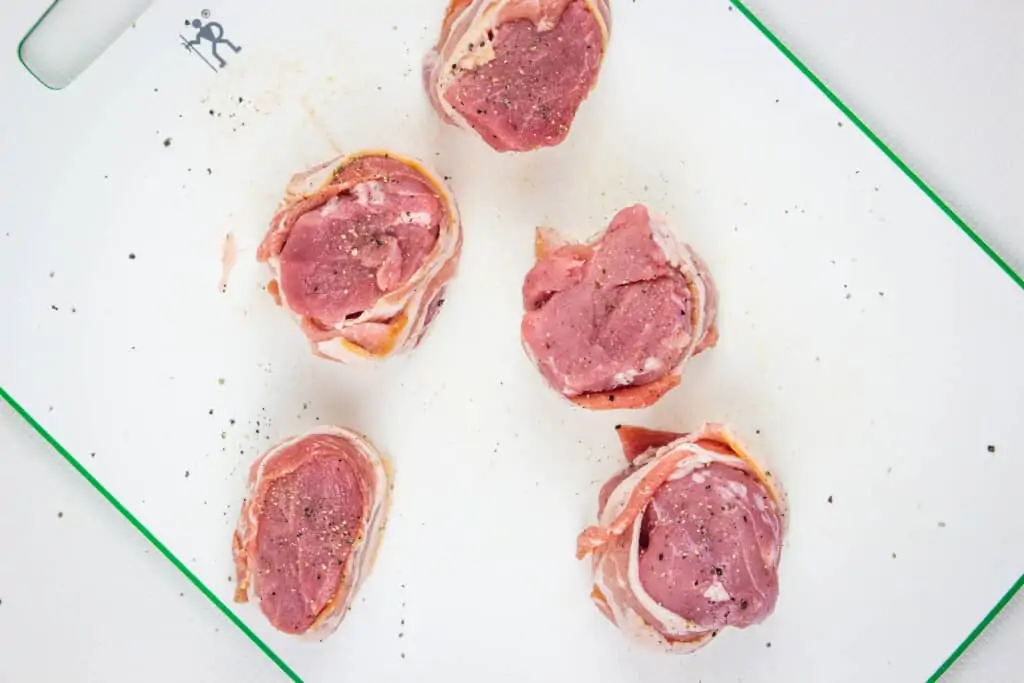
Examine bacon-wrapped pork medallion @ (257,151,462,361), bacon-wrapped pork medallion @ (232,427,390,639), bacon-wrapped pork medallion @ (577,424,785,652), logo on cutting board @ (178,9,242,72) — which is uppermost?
logo on cutting board @ (178,9,242,72)

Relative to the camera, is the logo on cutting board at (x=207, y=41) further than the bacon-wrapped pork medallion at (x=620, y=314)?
Yes

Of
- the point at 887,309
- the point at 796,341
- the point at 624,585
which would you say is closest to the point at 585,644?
the point at 624,585

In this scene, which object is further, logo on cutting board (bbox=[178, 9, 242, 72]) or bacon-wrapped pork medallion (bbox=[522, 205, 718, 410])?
logo on cutting board (bbox=[178, 9, 242, 72])

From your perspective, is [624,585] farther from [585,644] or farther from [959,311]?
[959,311]

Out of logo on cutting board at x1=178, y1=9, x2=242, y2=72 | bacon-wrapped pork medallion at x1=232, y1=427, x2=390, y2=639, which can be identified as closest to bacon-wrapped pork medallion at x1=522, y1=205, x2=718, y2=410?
bacon-wrapped pork medallion at x1=232, y1=427, x2=390, y2=639

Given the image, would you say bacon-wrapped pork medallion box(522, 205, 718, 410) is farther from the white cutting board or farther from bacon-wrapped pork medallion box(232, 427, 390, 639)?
bacon-wrapped pork medallion box(232, 427, 390, 639)

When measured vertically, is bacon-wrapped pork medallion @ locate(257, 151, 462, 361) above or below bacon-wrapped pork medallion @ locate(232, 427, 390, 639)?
above

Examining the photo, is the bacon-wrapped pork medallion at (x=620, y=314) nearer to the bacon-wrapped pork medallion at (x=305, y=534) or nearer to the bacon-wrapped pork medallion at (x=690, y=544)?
the bacon-wrapped pork medallion at (x=690, y=544)

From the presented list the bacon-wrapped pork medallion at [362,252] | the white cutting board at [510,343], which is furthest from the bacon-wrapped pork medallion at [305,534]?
the bacon-wrapped pork medallion at [362,252]
